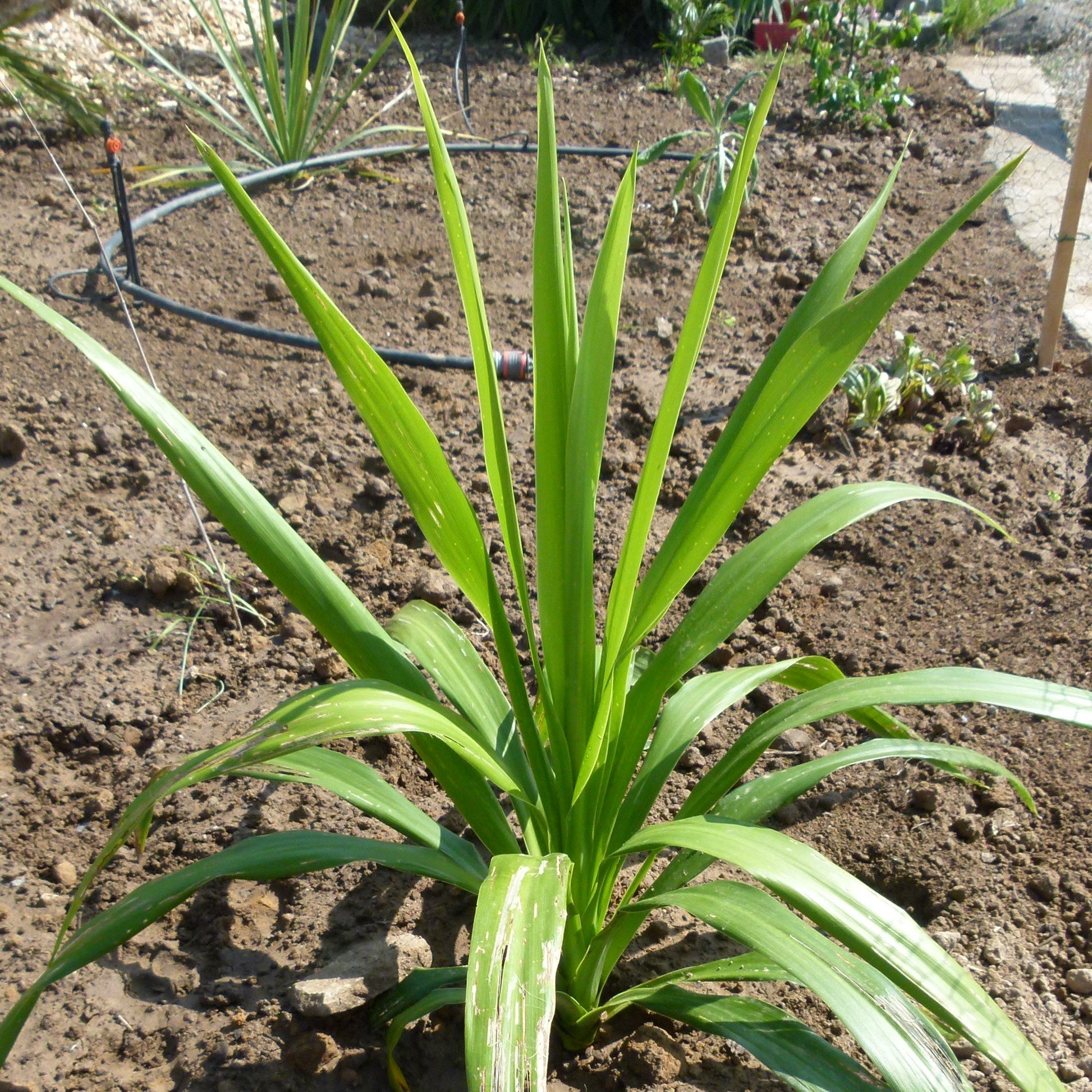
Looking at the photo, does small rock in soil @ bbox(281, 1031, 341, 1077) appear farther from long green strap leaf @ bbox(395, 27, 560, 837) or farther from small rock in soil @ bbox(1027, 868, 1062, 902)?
small rock in soil @ bbox(1027, 868, 1062, 902)

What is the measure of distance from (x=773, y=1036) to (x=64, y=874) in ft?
3.32

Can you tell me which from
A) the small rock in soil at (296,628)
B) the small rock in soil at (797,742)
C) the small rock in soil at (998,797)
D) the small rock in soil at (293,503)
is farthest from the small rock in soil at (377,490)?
the small rock in soil at (998,797)

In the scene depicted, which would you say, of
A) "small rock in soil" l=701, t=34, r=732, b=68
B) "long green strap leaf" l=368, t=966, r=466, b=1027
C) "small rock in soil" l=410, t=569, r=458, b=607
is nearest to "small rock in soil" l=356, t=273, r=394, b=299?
"small rock in soil" l=410, t=569, r=458, b=607

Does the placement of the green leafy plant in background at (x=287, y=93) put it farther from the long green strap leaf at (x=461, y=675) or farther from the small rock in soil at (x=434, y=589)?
the long green strap leaf at (x=461, y=675)

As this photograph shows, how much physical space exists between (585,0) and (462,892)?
550cm

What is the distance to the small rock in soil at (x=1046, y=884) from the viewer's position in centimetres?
142

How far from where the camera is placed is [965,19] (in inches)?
221

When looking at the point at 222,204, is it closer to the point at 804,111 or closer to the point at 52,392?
the point at 52,392

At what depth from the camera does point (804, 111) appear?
4.49 m

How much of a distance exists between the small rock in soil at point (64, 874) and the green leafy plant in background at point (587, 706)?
37cm

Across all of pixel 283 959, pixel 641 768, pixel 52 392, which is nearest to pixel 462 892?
pixel 283 959

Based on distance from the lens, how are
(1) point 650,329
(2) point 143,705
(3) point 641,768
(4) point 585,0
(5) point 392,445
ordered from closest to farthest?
(5) point 392,445 → (3) point 641,768 → (2) point 143,705 → (1) point 650,329 → (4) point 585,0

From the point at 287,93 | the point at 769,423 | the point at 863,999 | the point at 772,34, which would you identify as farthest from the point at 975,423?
the point at 772,34

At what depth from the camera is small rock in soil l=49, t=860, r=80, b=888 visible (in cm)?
138
